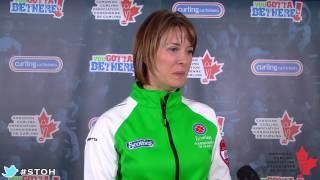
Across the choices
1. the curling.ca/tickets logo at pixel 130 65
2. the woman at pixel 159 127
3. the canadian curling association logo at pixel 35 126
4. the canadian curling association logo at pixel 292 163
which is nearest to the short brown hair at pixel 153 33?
the woman at pixel 159 127

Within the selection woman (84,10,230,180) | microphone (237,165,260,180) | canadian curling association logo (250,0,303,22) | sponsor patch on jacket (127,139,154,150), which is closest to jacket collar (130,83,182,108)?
woman (84,10,230,180)

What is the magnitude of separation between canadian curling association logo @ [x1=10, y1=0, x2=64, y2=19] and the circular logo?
4.64 ft

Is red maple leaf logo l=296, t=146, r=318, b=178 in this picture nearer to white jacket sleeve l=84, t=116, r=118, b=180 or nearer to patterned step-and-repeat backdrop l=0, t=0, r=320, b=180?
patterned step-and-repeat backdrop l=0, t=0, r=320, b=180

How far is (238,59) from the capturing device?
2166 millimetres

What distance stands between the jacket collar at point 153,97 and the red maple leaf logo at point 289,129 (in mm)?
1327

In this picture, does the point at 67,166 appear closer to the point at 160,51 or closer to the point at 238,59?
the point at 238,59

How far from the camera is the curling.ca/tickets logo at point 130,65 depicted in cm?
212

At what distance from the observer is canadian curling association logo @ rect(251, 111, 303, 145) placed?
84.5 inches

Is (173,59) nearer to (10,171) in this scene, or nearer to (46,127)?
(46,127)

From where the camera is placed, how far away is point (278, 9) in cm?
220

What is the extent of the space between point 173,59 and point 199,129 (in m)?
0.19

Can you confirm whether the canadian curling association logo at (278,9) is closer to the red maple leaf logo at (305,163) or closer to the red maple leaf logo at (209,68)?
the red maple leaf logo at (209,68)

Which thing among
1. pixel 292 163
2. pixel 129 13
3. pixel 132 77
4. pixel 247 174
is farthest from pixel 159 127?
pixel 292 163

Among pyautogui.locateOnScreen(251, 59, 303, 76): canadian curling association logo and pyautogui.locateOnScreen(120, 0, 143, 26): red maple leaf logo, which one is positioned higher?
pyautogui.locateOnScreen(120, 0, 143, 26): red maple leaf logo
